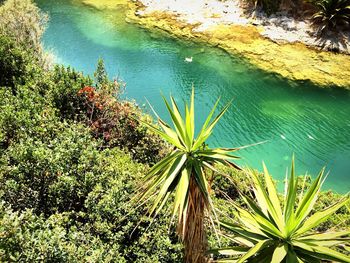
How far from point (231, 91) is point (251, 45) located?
569 cm

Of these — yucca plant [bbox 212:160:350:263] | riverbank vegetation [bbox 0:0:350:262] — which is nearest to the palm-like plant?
riverbank vegetation [bbox 0:0:350:262]

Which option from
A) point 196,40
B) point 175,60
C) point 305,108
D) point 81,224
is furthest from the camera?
point 196,40

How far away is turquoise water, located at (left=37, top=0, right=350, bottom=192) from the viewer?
1722 centimetres

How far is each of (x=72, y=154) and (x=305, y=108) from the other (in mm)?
15170

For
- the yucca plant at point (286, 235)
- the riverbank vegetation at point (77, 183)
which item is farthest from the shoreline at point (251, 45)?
the yucca plant at point (286, 235)

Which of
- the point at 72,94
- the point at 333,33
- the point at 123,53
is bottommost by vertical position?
the point at 123,53

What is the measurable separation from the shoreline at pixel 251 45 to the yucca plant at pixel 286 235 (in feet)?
58.9

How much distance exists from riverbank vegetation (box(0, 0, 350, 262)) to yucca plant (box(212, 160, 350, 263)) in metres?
0.23

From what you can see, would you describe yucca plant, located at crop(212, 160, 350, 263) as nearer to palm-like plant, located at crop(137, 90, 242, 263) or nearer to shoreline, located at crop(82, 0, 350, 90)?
palm-like plant, located at crop(137, 90, 242, 263)

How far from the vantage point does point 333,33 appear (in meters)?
25.0

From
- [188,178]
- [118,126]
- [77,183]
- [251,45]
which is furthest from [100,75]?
[251,45]

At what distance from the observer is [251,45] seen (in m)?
25.1

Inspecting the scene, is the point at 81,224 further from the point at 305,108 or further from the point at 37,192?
the point at 305,108

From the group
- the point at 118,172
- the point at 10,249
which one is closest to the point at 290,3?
the point at 118,172
